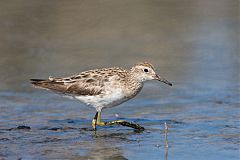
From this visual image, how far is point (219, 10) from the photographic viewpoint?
2003cm

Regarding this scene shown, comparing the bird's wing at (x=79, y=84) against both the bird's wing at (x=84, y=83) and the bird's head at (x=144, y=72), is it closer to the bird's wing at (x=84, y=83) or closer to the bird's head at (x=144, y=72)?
the bird's wing at (x=84, y=83)

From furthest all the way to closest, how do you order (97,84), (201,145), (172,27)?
(172,27), (97,84), (201,145)

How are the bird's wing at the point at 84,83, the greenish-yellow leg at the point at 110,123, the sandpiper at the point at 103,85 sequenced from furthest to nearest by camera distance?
the bird's wing at the point at 84,83 < the sandpiper at the point at 103,85 < the greenish-yellow leg at the point at 110,123

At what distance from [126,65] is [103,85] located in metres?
3.72

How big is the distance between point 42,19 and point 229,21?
5004 mm

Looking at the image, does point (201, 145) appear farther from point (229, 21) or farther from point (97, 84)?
point (229, 21)

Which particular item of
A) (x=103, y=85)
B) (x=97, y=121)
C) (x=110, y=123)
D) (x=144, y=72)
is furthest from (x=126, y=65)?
(x=110, y=123)

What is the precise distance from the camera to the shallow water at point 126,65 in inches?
400

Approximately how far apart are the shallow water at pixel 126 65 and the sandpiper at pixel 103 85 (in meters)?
0.43

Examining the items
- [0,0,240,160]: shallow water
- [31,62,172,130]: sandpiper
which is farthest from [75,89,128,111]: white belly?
[0,0,240,160]: shallow water

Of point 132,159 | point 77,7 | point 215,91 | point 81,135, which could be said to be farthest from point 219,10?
point 132,159

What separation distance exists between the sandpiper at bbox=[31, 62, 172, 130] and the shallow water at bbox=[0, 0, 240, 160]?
1.40 ft

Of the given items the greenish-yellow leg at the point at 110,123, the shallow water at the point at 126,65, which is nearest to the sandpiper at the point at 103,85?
the greenish-yellow leg at the point at 110,123

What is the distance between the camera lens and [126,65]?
15445 mm
